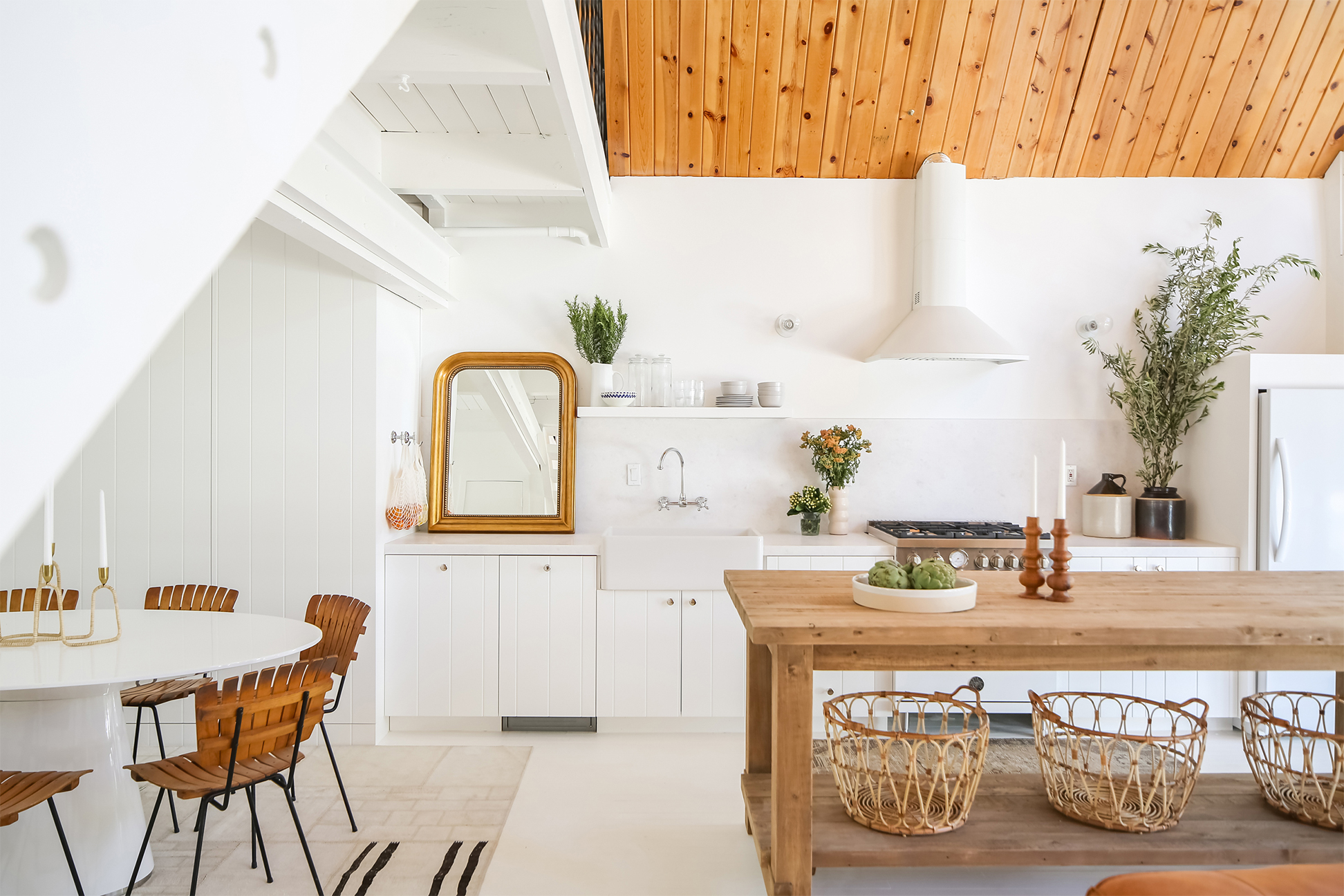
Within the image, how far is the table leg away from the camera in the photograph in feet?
7.19

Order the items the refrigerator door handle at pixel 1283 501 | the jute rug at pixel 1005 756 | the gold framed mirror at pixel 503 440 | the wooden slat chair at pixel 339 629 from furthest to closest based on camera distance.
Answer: the gold framed mirror at pixel 503 440 < the refrigerator door handle at pixel 1283 501 < the jute rug at pixel 1005 756 < the wooden slat chair at pixel 339 629

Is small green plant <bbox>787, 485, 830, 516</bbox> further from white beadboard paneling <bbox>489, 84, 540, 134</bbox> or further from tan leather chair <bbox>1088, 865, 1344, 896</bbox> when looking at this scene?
tan leather chair <bbox>1088, 865, 1344, 896</bbox>

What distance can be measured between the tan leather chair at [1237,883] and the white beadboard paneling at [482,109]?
→ 3409 millimetres

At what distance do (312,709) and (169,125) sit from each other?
2.46m

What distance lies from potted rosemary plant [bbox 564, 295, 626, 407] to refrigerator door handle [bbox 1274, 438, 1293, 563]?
3270 millimetres

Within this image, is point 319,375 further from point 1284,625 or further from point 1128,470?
point 1128,470

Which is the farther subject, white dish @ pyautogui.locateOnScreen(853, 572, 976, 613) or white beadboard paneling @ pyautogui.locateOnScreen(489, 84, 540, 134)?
white beadboard paneling @ pyautogui.locateOnScreen(489, 84, 540, 134)

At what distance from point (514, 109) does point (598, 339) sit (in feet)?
4.11

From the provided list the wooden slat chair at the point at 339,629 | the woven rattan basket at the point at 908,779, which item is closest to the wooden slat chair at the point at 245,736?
the wooden slat chair at the point at 339,629

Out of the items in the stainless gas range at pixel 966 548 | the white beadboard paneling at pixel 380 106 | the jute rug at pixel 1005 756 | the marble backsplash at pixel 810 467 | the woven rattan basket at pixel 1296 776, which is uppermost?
the white beadboard paneling at pixel 380 106

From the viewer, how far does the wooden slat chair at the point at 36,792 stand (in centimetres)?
216

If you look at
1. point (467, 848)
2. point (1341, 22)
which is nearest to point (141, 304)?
point (467, 848)

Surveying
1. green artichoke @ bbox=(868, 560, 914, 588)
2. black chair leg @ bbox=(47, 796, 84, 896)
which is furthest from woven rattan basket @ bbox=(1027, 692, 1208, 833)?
black chair leg @ bbox=(47, 796, 84, 896)

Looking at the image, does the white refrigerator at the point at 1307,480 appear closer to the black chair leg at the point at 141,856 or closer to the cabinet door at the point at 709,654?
the cabinet door at the point at 709,654
